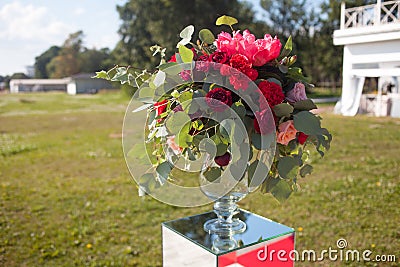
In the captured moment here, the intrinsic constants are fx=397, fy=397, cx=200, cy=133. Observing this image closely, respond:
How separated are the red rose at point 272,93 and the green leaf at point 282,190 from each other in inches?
6.4

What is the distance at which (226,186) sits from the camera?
0.88 metres

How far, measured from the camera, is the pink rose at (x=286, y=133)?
0.80 m

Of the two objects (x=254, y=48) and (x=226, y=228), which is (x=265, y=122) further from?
(x=226, y=228)

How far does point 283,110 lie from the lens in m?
0.78

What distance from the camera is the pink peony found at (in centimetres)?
82

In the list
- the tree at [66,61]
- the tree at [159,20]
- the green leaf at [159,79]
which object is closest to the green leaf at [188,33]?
the green leaf at [159,79]

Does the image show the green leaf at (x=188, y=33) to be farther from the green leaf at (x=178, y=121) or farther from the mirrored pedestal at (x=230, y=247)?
the mirrored pedestal at (x=230, y=247)

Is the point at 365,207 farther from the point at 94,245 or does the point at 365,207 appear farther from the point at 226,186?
the point at 226,186

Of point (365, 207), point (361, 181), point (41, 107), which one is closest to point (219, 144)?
point (365, 207)

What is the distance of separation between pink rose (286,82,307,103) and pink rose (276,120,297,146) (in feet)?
0.17

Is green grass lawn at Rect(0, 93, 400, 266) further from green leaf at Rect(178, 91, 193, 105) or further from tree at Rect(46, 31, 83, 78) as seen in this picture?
tree at Rect(46, 31, 83, 78)

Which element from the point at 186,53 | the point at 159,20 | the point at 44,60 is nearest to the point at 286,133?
the point at 186,53

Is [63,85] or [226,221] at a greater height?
[63,85]

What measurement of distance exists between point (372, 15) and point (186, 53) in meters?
1.11
